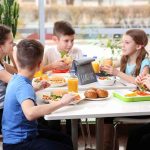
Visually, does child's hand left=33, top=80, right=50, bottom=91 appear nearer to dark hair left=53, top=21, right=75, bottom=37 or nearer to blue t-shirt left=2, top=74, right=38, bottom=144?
blue t-shirt left=2, top=74, right=38, bottom=144

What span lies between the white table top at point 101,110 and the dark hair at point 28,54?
0.32m

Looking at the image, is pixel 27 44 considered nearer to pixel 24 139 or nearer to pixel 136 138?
pixel 24 139

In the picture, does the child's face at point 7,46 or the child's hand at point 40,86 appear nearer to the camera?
the child's hand at point 40,86

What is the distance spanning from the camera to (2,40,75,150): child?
6.17 ft

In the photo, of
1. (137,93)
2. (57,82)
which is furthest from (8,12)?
(137,93)

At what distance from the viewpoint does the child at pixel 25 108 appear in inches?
74.0

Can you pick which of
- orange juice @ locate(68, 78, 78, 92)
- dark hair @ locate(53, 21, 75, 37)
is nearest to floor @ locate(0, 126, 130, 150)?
orange juice @ locate(68, 78, 78, 92)

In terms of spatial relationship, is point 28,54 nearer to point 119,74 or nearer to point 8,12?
point 119,74

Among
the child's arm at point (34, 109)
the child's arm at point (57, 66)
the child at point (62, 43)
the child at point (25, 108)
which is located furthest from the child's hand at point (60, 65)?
the child's arm at point (34, 109)

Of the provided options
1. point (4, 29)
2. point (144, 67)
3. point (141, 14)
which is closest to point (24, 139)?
point (4, 29)

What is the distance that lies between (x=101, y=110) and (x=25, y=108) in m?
0.41

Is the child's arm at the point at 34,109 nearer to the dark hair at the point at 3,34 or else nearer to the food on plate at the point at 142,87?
the food on plate at the point at 142,87

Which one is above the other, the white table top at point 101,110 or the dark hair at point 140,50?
the dark hair at point 140,50

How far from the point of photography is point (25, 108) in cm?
185
